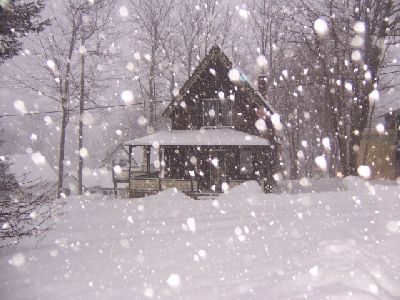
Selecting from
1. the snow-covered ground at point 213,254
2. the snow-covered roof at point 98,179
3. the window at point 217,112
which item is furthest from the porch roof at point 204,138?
the snow-covered roof at point 98,179

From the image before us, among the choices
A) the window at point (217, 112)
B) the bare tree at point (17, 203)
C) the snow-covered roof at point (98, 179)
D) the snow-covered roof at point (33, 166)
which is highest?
the window at point (217, 112)

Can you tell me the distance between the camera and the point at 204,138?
21703 mm

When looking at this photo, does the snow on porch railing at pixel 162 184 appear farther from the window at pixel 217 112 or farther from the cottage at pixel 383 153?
the cottage at pixel 383 153

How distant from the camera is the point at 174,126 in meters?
23.7

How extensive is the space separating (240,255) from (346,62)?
15748 mm

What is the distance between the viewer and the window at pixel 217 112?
75.7ft

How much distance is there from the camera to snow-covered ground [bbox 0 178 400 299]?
589cm

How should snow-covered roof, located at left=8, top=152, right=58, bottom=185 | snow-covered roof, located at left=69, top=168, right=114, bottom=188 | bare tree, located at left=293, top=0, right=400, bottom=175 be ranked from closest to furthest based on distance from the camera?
bare tree, located at left=293, top=0, right=400, bottom=175, snow-covered roof, located at left=69, top=168, right=114, bottom=188, snow-covered roof, located at left=8, top=152, right=58, bottom=185

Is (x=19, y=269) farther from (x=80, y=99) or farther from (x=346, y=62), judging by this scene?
(x=80, y=99)

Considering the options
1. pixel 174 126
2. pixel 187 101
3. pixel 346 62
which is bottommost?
pixel 174 126

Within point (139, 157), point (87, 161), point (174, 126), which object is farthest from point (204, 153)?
point (87, 161)

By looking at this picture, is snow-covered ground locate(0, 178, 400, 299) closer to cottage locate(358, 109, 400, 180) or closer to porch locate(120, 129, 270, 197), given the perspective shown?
porch locate(120, 129, 270, 197)

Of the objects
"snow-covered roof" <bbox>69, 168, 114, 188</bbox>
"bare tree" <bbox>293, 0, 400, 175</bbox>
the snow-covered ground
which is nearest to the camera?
the snow-covered ground

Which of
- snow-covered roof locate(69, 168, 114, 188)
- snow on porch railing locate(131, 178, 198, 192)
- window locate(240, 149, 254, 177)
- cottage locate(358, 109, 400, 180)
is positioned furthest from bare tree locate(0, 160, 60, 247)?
snow-covered roof locate(69, 168, 114, 188)
